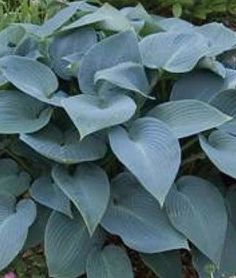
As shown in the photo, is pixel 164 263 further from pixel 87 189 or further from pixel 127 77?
pixel 127 77

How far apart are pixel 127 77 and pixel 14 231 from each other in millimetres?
678

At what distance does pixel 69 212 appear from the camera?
271cm

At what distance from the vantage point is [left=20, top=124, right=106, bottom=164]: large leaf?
269cm

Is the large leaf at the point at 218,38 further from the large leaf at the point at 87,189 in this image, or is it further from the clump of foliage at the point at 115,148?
the large leaf at the point at 87,189

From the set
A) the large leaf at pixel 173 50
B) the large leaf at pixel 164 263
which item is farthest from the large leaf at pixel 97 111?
the large leaf at pixel 164 263

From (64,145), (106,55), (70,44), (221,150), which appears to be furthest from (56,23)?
(221,150)

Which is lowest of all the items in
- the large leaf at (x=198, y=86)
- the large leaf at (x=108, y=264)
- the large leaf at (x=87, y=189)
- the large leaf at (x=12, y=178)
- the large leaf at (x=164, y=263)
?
the large leaf at (x=164, y=263)

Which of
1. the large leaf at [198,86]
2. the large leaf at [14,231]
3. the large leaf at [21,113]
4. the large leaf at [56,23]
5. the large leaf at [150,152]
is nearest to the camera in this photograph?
the large leaf at [150,152]

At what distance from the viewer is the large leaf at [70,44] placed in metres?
3.03

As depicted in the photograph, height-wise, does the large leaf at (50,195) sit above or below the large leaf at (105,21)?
below

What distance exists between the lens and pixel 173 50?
9.64ft

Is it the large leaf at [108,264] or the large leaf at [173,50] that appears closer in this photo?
the large leaf at [108,264]

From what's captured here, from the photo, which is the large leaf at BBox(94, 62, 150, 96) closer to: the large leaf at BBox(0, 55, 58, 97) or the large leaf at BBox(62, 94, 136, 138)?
the large leaf at BBox(62, 94, 136, 138)

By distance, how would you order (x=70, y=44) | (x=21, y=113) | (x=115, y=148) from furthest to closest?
(x=70, y=44) < (x=21, y=113) < (x=115, y=148)
